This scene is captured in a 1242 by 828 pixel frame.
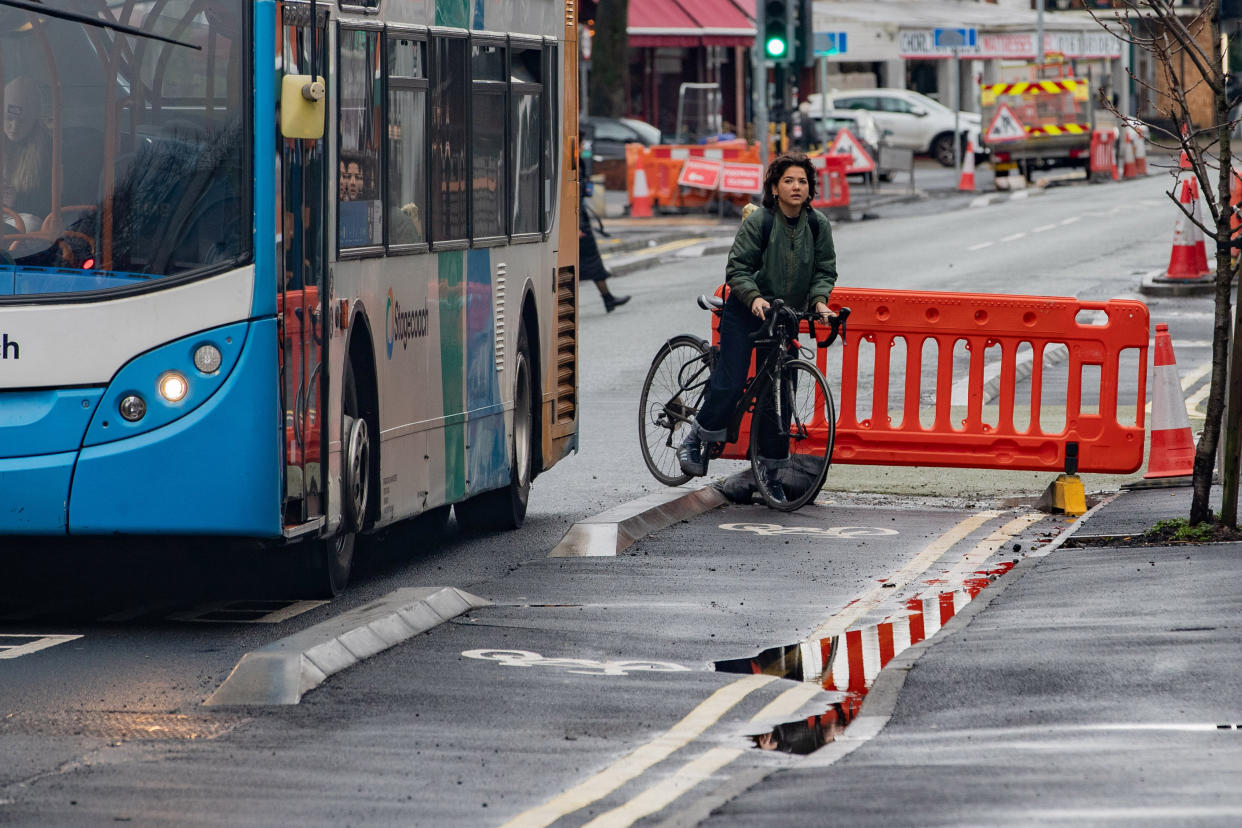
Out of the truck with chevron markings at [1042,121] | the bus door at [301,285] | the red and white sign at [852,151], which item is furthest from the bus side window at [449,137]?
the truck with chevron markings at [1042,121]

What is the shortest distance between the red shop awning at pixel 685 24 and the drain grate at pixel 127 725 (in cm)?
5141

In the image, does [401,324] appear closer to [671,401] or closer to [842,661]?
[842,661]

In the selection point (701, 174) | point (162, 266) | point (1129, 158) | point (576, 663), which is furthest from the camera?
point (1129, 158)

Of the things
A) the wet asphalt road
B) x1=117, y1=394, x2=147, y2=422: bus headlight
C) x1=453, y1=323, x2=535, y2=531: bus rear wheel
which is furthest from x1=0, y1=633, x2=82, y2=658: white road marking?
x1=453, y1=323, x2=535, y2=531: bus rear wheel

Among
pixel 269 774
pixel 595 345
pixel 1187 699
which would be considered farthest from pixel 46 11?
pixel 595 345

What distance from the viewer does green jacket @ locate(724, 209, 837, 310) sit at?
1170 cm

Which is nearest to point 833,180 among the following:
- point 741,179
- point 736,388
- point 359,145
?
point 741,179

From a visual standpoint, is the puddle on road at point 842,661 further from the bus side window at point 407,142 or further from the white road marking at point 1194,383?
the white road marking at point 1194,383

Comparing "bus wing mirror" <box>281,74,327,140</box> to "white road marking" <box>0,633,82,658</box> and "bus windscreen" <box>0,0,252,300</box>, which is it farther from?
"white road marking" <box>0,633,82,658</box>

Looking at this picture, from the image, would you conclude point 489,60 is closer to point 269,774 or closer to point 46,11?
point 46,11

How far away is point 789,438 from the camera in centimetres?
1198

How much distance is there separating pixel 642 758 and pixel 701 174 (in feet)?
106

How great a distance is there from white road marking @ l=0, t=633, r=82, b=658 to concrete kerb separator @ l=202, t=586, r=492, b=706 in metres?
0.84

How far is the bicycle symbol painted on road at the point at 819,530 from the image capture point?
37.3 feet
